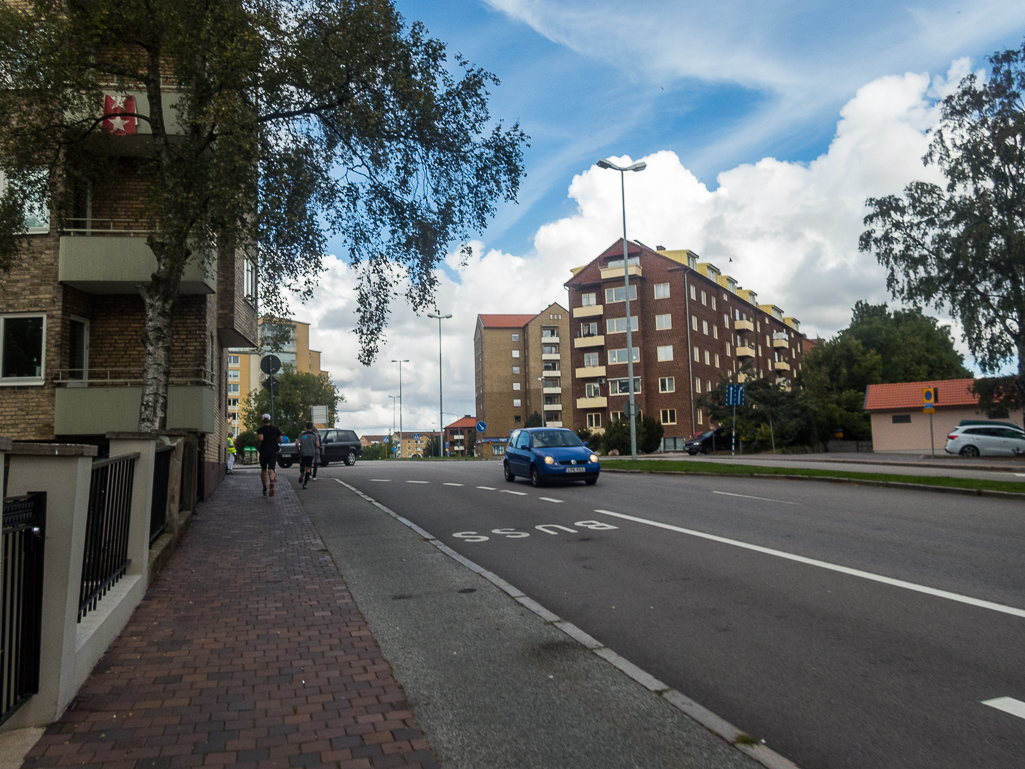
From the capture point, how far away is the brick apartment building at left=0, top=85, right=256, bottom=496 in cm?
1725

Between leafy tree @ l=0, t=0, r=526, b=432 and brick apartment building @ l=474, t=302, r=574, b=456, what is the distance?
307ft

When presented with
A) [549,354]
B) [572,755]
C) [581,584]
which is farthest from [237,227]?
[549,354]

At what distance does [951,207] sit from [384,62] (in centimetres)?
3311

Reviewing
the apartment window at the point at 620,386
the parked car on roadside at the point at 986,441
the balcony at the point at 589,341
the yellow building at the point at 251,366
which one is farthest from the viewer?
the yellow building at the point at 251,366

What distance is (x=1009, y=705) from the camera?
428 cm

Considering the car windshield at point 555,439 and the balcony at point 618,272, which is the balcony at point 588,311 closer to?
the balcony at point 618,272

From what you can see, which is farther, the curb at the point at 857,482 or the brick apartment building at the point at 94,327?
the brick apartment building at the point at 94,327

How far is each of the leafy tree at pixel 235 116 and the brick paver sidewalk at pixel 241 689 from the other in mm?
6654

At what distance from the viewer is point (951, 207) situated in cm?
3738

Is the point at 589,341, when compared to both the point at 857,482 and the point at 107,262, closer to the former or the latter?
the point at 857,482

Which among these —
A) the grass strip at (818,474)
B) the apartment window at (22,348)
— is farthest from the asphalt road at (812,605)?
the apartment window at (22,348)

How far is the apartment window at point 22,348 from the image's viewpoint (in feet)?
56.7

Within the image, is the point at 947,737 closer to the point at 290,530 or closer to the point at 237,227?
the point at 290,530

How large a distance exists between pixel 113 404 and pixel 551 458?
32.7 feet
